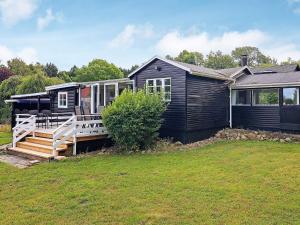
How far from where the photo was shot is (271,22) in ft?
64.3

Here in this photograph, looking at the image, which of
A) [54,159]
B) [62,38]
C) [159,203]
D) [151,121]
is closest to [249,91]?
[151,121]

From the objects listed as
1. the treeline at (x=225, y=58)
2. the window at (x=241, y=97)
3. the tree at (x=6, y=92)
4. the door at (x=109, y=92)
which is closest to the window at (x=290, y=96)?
the window at (x=241, y=97)

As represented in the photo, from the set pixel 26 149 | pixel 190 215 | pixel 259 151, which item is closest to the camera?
pixel 190 215

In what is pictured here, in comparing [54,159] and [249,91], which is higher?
[249,91]

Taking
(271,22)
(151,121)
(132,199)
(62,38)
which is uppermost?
(271,22)

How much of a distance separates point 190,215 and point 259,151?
649 cm

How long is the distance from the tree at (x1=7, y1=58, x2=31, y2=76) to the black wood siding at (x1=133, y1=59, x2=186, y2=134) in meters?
33.6

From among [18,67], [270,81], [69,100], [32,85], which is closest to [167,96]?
[270,81]

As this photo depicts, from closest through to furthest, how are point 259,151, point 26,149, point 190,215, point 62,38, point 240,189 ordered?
point 190,215 < point 240,189 < point 259,151 < point 26,149 < point 62,38

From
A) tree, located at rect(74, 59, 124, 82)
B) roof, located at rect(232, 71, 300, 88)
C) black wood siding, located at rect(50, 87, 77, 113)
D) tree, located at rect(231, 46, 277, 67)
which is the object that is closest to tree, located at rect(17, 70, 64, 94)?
black wood siding, located at rect(50, 87, 77, 113)

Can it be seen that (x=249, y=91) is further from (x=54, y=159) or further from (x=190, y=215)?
(x=190, y=215)

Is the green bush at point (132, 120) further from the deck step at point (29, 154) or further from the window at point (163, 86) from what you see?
the deck step at point (29, 154)

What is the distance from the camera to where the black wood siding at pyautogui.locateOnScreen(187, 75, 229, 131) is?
12.8 metres

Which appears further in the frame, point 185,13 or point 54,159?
point 185,13
